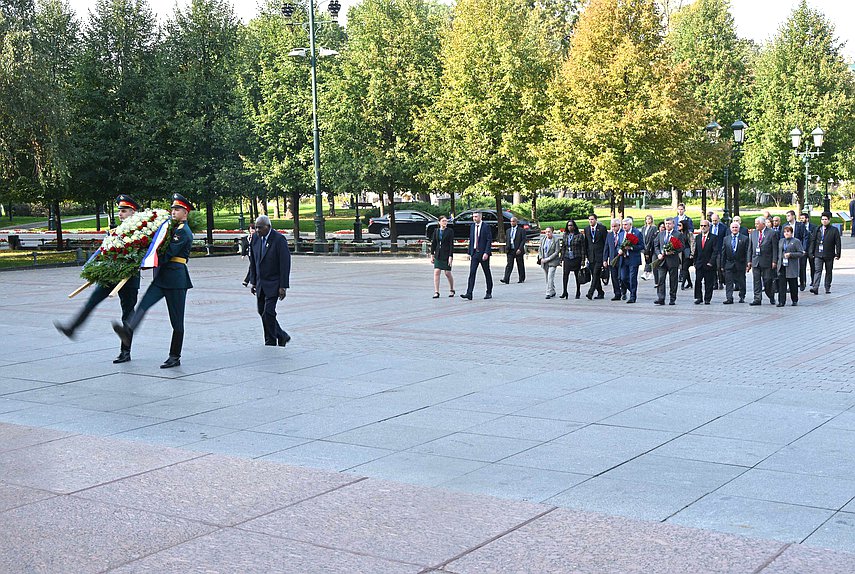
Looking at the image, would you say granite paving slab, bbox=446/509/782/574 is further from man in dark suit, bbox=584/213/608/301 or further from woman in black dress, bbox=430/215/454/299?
man in dark suit, bbox=584/213/608/301

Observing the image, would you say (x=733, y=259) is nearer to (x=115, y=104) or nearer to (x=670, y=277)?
(x=670, y=277)

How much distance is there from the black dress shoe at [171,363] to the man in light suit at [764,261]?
10.9 metres

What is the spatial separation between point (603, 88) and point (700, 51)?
18.8 metres

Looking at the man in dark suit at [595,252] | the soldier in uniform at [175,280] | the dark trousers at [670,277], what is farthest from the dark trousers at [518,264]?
the soldier in uniform at [175,280]

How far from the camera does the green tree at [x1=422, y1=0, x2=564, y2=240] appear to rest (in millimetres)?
36844

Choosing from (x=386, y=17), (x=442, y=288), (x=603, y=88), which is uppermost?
(x=386, y=17)

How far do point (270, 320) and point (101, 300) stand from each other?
2.31 metres

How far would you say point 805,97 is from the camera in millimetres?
47344

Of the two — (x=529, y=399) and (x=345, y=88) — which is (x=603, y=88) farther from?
(x=529, y=399)

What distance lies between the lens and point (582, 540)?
5.17 meters

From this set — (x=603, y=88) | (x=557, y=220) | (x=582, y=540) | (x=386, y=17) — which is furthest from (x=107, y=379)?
(x=557, y=220)

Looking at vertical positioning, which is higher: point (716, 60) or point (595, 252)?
point (716, 60)

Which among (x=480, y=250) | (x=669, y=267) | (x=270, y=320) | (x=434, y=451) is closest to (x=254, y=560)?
(x=434, y=451)

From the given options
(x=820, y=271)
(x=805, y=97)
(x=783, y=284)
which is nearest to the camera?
(x=783, y=284)
